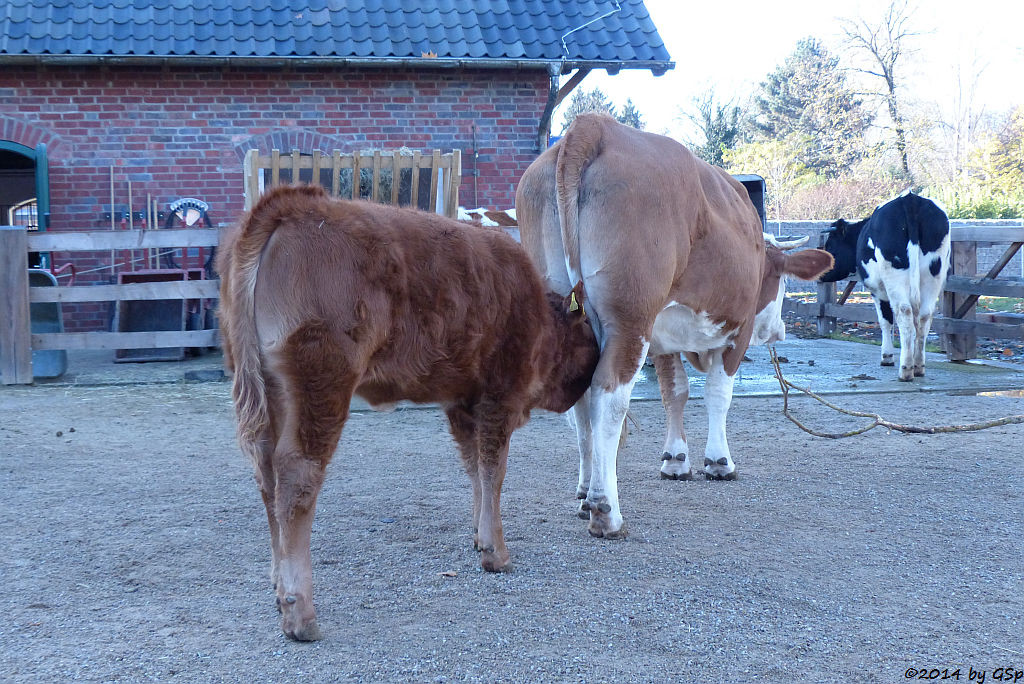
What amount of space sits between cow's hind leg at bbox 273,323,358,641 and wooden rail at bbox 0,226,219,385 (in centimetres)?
585

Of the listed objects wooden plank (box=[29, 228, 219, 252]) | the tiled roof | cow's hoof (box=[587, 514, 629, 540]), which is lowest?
cow's hoof (box=[587, 514, 629, 540])

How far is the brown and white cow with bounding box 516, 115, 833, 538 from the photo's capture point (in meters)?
4.39

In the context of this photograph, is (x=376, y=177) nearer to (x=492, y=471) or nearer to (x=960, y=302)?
(x=492, y=471)

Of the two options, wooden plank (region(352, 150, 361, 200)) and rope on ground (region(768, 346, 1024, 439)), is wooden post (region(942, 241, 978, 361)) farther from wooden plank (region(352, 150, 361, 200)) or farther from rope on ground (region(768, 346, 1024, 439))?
wooden plank (region(352, 150, 361, 200))

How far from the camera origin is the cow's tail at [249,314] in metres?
3.19

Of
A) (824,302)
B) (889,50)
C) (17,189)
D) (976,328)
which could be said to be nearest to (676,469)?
(976,328)

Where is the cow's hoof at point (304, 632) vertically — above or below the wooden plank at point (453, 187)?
below

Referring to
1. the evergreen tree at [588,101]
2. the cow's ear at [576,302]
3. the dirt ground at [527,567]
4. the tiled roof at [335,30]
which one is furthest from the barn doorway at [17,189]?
the evergreen tree at [588,101]

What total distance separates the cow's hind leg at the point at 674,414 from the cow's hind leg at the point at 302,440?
113 inches

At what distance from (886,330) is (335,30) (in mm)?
7315

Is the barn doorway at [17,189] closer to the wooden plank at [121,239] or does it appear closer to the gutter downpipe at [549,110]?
the wooden plank at [121,239]

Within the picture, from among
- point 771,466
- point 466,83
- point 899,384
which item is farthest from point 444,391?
point 466,83

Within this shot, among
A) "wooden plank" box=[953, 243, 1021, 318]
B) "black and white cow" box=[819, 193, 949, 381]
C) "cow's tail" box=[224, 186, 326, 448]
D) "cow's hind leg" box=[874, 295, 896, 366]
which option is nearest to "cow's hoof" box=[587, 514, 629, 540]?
"cow's tail" box=[224, 186, 326, 448]

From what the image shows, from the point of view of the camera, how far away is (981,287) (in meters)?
10.4
